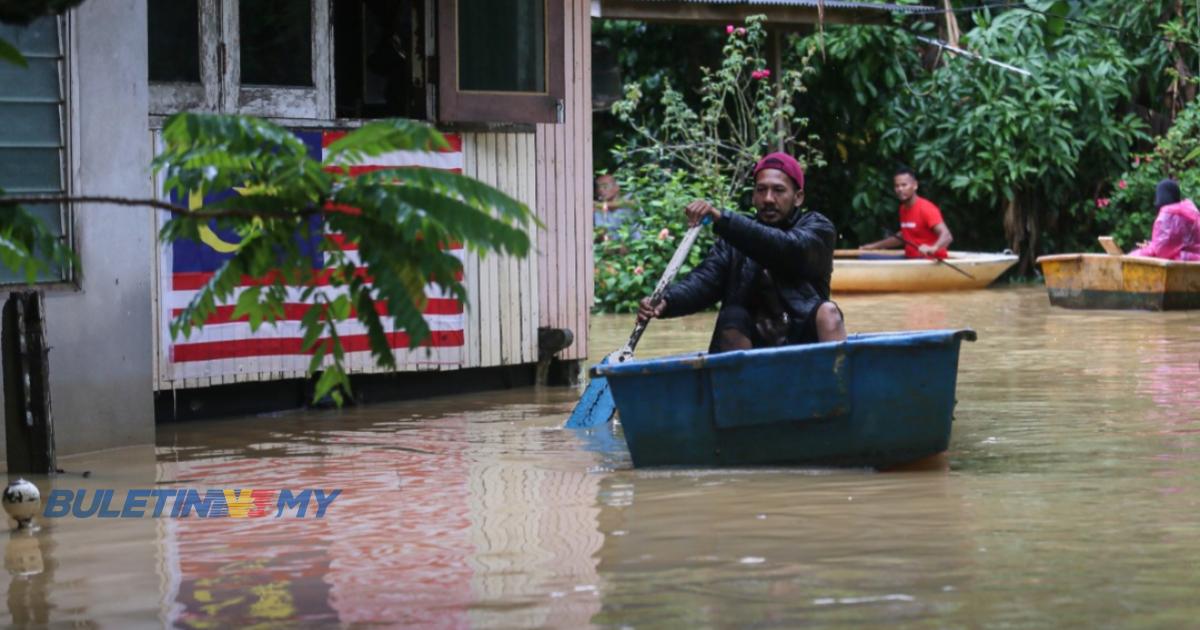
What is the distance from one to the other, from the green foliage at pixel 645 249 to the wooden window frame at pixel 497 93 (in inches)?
276

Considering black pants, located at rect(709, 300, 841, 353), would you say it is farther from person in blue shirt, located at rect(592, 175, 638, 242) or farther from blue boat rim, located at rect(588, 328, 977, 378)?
person in blue shirt, located at rect(592, 175, 638, 242)

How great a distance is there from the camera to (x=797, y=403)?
751cm

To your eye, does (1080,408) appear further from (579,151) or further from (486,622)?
(486,622)

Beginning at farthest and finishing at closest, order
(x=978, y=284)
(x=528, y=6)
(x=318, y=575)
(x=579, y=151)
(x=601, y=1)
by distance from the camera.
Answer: (x=978, y=284)
(x=601, y=1)
(x=579, y=151)
(x=528, y=6)
(x=318, y=575)

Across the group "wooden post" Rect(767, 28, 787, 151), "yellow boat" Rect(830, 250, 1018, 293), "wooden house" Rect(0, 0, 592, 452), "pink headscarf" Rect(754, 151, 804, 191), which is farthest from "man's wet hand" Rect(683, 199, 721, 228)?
"wooden post" Rect(767, 28, 787, 151)

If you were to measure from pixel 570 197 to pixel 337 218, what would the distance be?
785 centimetres

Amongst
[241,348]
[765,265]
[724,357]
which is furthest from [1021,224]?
[724,357]

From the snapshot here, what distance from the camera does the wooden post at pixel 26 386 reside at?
781cm

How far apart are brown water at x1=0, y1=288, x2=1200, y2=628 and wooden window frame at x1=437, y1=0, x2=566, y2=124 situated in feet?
6.24

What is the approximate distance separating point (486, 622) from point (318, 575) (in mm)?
923

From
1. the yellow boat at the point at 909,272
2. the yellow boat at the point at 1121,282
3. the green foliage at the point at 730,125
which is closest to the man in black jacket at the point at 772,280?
the yellow boat at the point at 1121,282

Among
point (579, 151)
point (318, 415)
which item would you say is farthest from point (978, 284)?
point (318, 415)

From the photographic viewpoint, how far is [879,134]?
2272 centimetres

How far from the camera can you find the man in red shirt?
19891mm
